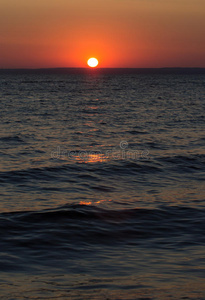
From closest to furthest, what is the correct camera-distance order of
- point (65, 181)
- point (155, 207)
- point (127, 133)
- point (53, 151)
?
point (155, 207) < point (65, 181) < point (53, 151) < point (127, 133)

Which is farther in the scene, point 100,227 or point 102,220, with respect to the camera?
point 102,220

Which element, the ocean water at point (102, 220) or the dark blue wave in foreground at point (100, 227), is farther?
the dark blue wave in foreground at point (100, 227)

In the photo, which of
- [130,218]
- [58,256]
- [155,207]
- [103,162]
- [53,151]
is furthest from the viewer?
[53,151]

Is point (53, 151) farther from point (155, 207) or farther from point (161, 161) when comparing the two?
point (155, 207)

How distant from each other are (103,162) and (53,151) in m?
3.66

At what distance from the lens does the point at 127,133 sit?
29359mm

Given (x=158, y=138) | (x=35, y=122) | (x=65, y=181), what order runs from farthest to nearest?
1. (x=35, y=122)
2. (x=158, y=138)
3. (x=65, y=181)

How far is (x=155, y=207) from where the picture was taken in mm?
12539

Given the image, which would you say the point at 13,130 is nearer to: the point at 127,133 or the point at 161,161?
the point at 127,133

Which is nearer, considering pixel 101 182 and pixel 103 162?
pixel 101 182

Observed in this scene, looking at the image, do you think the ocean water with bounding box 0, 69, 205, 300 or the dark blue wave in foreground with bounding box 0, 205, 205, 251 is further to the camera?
the dark blue wave in foreground with bounding box 0, 205, 205, 251

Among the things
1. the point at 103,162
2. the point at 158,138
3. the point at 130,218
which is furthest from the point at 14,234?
the point at 158,138

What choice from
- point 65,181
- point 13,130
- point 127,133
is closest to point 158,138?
point 127,133

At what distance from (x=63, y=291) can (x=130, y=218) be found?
4493 millimetres
